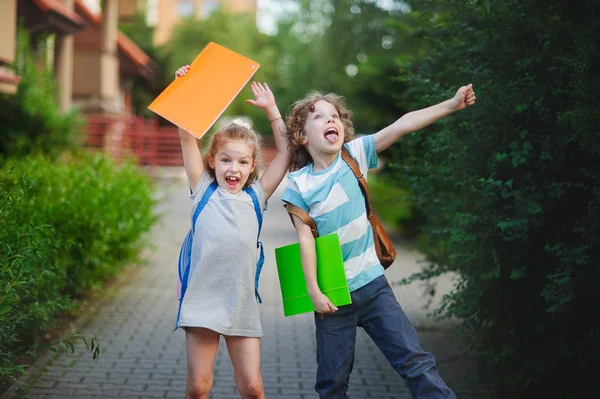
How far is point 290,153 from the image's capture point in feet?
12.1

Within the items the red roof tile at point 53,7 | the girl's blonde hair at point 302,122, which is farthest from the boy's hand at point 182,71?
Answer: the red roof tile at point 53,7

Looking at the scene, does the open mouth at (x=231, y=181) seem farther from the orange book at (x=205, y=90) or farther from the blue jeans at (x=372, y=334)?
the blue jeans at (x=372, y=334)

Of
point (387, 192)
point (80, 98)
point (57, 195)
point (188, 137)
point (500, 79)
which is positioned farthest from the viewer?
point (80, 98)

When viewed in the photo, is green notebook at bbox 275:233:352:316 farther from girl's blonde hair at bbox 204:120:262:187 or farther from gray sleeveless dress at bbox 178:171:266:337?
girl's blonde hair at bbox 204:120:262:187

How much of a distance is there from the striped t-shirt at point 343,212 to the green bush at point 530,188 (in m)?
0.90

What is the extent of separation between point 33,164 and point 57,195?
55cm

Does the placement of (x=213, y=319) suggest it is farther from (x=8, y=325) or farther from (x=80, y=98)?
(x=80, y=98)

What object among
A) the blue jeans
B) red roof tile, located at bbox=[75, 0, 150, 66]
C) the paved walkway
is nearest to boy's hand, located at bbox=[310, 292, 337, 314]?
the blue jeans

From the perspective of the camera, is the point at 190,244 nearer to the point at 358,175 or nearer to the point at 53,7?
the point at 358,175

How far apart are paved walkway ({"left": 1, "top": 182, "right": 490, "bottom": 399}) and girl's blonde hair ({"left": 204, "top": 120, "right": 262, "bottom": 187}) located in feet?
5.89

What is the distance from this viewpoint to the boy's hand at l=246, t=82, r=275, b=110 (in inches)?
146

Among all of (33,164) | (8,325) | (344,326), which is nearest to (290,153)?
(344,326)

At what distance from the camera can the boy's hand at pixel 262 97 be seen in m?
3.72

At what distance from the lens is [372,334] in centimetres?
349
